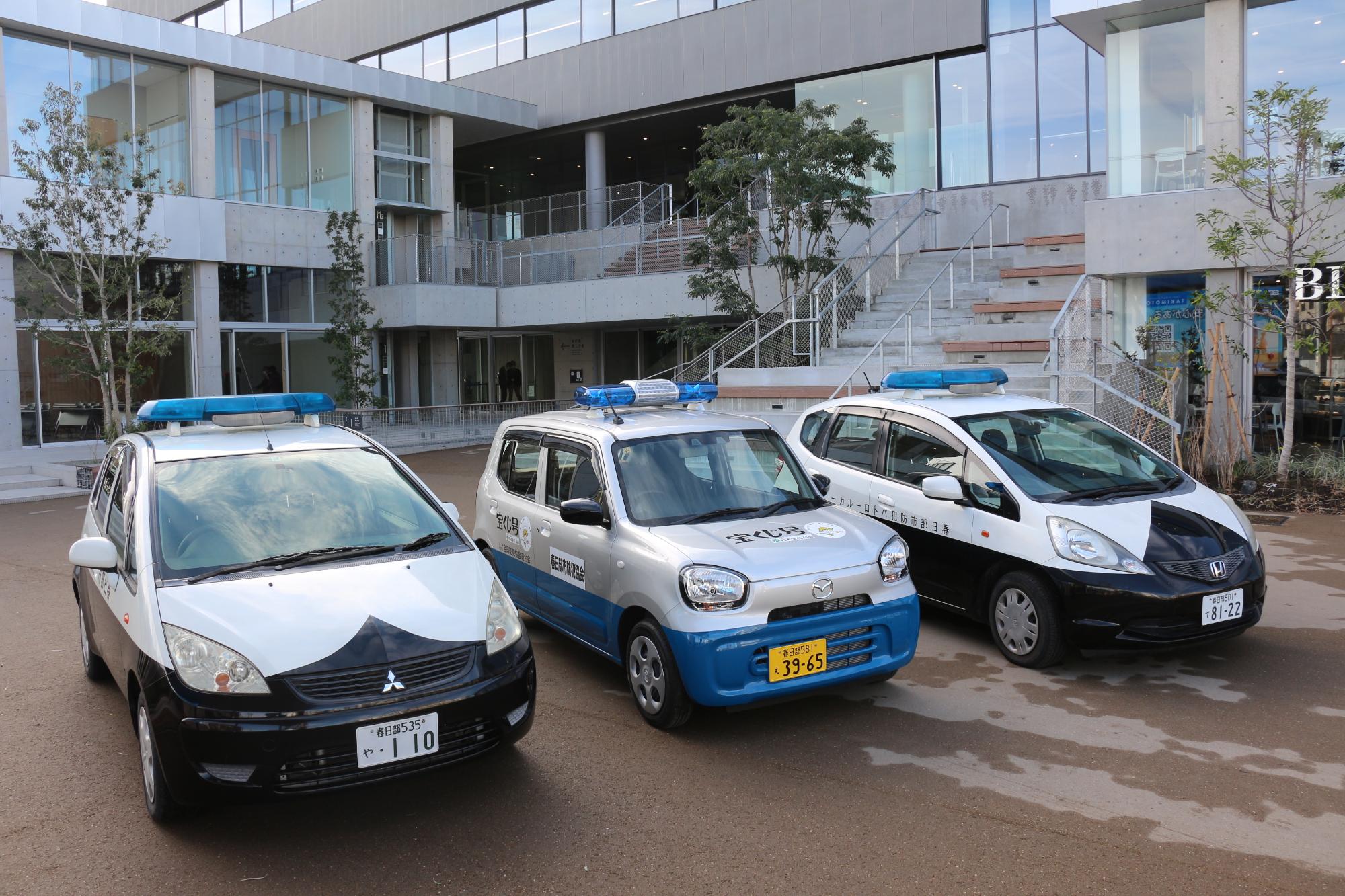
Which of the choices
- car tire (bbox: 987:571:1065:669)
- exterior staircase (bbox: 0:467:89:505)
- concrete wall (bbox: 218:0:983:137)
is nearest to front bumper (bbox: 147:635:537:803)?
car tire (bbox: 987:571:1065:669)

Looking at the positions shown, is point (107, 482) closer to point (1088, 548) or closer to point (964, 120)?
point (1088, 548)

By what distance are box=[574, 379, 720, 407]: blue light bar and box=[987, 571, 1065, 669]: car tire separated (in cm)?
227

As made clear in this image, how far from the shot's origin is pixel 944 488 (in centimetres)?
659

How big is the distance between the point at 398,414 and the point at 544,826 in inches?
776

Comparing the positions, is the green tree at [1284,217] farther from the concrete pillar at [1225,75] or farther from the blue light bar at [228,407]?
the blue light bar at [228,407]

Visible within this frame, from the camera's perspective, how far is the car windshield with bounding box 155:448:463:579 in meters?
4.78

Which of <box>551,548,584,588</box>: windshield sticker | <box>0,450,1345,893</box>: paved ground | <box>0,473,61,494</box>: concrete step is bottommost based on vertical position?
<box>0,450,1345,893</box>: paved ground

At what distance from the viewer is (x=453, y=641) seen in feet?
14.3

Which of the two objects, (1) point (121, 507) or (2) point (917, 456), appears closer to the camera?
(1) point (121, 507)

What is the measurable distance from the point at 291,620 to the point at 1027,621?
4.31m

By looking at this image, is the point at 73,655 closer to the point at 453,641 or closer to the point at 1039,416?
the point at 453,641

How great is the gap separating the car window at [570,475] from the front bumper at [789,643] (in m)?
1.28

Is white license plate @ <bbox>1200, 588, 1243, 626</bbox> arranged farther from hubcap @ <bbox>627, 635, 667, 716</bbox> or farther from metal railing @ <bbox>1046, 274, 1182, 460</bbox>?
metal railing @ <bbox>1046, 274, 1182, 460</bbox>

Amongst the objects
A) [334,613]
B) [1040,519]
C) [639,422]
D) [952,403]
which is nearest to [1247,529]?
[1040,519]
